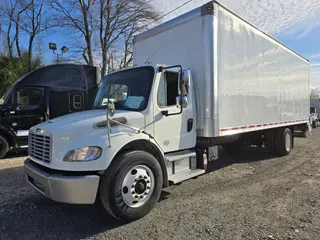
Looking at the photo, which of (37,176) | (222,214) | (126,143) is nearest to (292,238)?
(222,214)

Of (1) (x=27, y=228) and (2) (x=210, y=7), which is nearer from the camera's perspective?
(1) (x=27, y=228)

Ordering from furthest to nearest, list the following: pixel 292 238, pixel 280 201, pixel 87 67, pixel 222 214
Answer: pixel 87 67 < pixel 280 201 < pixel 222 214 < pixel 292 238

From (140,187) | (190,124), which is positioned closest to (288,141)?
(190,124)

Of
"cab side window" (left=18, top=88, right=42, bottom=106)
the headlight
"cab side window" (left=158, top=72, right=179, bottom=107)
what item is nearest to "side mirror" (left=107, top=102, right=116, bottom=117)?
the headlight

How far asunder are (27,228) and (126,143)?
6.03 ft

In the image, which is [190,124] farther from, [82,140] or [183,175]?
[82,140]

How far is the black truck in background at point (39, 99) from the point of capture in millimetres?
8405

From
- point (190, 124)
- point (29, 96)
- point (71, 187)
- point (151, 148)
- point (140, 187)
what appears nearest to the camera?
point (71, 187)

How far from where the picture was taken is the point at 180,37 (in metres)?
5.46

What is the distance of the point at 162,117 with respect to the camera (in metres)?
4.45

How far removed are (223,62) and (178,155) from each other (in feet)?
6.94

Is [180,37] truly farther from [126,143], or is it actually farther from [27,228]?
[27,228]

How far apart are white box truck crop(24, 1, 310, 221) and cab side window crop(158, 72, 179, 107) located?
2cm

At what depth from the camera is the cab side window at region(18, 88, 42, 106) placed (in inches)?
338
